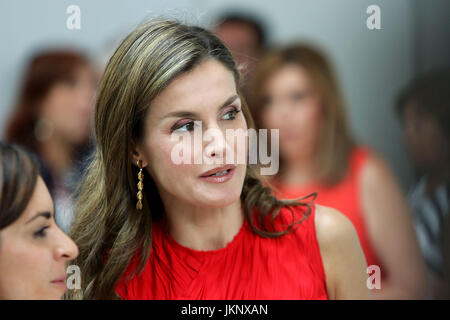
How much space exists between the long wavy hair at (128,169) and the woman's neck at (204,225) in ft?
0.09

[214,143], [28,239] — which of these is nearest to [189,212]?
[214,143]

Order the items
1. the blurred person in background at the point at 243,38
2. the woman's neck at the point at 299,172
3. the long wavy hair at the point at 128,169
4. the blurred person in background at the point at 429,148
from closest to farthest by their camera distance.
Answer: the long wavy hair at the point at 128,169, the blurred person in background at the point at 243,38, the woman's neck at the point at 299,172, the blurred person in background at the point at 429,148

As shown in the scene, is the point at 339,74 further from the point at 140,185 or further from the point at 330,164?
the point at 140,185

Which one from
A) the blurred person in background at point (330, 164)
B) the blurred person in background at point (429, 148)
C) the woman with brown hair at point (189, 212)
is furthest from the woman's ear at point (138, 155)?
the blurred person in background at point (429, 148)

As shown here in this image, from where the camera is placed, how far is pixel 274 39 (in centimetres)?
125

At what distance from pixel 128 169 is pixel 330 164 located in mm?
454

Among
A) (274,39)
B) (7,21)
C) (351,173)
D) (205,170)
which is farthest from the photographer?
(274,39)

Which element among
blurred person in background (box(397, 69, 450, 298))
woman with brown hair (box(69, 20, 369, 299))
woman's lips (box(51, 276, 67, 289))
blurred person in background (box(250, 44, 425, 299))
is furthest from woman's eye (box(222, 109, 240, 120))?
blurred person in background (box(397, 69, 450, 298))

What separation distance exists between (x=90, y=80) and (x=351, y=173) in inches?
22.4

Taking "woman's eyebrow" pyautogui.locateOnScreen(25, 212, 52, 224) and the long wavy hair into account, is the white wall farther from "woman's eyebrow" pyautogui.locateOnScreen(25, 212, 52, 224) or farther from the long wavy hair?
"woman's eyebrow" pyautogui.locateOnScreen(25, 212, 52, 224)

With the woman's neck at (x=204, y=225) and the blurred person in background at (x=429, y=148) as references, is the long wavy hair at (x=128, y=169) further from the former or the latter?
the blurred person in background at (x=429, y=148)

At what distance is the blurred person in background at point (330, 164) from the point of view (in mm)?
1012

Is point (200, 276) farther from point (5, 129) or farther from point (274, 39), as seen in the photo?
point (274, 39)

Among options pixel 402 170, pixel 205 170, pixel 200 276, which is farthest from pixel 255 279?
pixel 402 170
